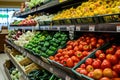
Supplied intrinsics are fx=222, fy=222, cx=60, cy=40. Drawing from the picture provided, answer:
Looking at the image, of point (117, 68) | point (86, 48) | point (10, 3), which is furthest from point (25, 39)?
point (10, 3)

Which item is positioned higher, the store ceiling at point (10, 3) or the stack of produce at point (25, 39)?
the store ceiling at point (10, 3)

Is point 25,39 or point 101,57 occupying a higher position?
point 101,57

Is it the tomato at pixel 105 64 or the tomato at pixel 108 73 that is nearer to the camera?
the tomato at pixel 108 73

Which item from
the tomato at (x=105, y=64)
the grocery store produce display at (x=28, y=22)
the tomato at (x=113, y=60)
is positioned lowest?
the tomato at (x=105, y=64)

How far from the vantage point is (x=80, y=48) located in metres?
2.28

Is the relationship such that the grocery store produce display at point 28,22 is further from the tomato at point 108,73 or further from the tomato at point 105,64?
the tomato at point 108,73

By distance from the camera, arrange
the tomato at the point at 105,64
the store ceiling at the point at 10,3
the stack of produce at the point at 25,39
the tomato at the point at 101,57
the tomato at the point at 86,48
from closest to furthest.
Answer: the tomato at the point at 105,64
the tomato at the point at 101,57
the tomato at the point at 86,48
the stack of produce at the point at 25,39
the store ceiling at the point at 10,3

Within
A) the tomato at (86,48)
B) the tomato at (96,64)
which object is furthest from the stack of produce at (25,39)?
the tomato at (96,64)

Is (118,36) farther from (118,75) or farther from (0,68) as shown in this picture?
(0,68)

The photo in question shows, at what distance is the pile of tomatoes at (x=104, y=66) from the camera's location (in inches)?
59.7

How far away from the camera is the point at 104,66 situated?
1622 mm

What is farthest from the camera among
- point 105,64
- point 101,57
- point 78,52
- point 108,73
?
point 78,52

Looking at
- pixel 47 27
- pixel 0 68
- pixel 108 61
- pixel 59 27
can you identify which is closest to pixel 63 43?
pixel 59 27

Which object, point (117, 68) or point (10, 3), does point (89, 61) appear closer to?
point (117, 68)
